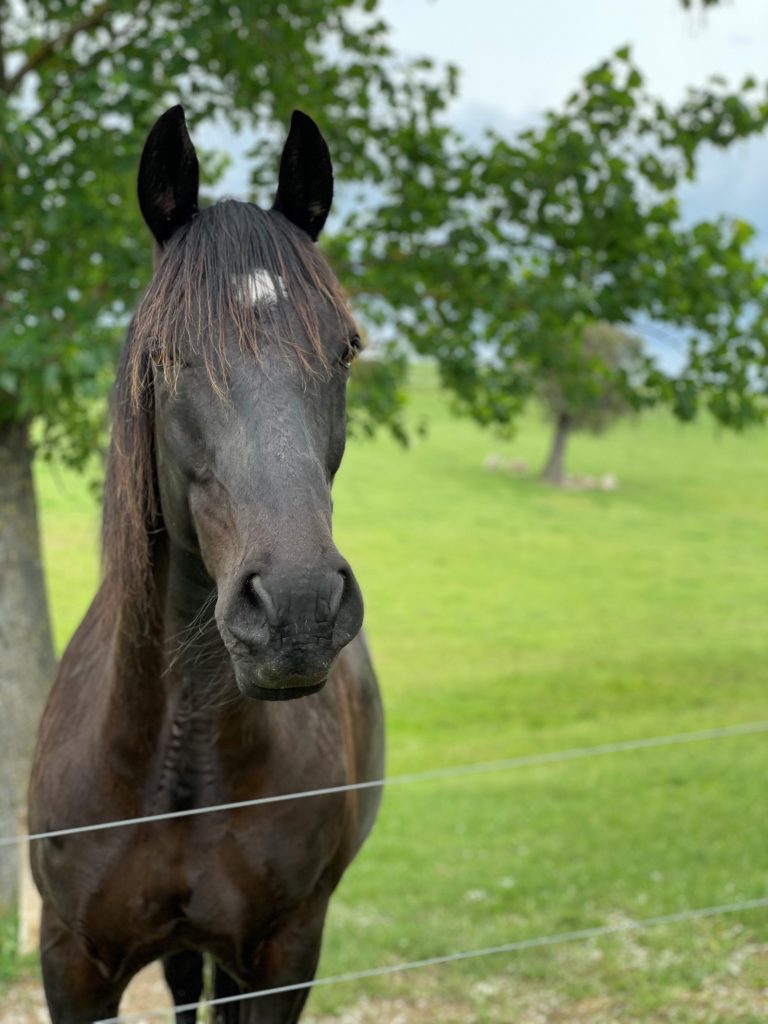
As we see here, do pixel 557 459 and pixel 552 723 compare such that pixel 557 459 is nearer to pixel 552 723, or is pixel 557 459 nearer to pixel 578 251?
pixel 552 723

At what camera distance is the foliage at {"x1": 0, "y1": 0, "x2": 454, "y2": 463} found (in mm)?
5715

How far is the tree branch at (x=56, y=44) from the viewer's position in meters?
6.70

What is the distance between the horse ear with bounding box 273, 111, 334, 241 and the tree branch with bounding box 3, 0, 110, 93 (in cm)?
474

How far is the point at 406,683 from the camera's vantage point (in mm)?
19469

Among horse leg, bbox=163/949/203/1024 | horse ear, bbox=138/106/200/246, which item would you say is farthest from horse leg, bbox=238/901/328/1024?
horse ear, bbox=138/106/200/246

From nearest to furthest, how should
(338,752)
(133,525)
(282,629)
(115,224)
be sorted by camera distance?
1. (282,629)
2. (133,525)
3. (338,752)
4. (115,224)

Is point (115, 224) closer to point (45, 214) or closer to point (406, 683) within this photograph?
point (45, 214)

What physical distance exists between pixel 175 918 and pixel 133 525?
1043 mm

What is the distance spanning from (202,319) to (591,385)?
5.96 m

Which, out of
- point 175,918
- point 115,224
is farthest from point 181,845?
point 115,224

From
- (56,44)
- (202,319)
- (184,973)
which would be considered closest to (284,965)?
(184,973)

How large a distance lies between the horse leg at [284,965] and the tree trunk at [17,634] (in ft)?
15.4

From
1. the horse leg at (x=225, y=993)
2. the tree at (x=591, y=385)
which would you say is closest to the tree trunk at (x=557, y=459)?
the tree at (x=591, y=385)

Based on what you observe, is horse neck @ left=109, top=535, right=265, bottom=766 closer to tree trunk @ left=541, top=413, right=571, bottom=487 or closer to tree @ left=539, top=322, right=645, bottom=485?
tree @ left=539, top=322, right=645, bottom=485
